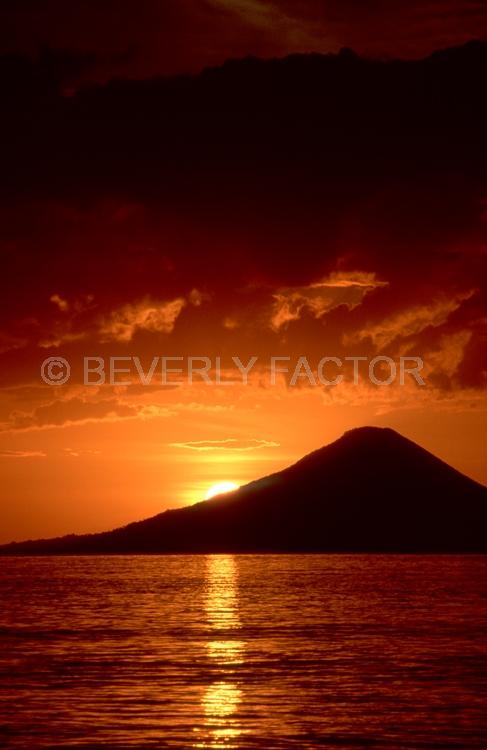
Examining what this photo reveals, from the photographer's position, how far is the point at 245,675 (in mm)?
47000

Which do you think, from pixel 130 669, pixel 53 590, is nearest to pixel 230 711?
pixel 130 669

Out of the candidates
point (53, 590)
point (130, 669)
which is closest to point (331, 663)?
point (130, 669)

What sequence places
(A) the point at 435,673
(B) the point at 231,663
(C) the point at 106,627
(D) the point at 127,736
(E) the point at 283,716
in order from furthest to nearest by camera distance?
(C) the point at 106,627 → (B) the point at 231,663 → (A) the point at 435,673 → (E) the point at 283,716 → (D) the point at 127,736

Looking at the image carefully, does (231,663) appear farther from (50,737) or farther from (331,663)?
(50,737)

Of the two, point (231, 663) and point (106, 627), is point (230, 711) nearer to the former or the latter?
point (231, 663)

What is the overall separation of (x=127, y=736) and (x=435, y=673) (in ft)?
58.6

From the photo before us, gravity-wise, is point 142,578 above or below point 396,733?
above

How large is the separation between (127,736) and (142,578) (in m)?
130

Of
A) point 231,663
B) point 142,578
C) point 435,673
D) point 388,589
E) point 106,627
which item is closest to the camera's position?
point 435,673

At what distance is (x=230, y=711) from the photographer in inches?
1484

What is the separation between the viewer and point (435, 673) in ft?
156

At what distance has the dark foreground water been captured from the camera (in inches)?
1346

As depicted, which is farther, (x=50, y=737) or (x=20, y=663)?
(x=20, y=663)

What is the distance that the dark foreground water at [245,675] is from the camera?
34.2m
